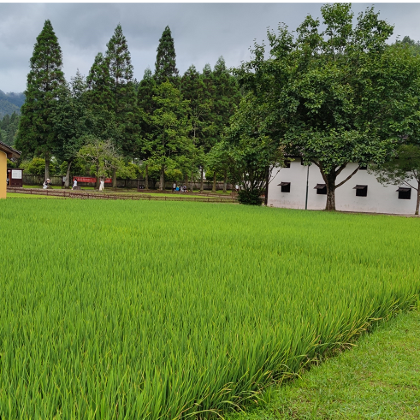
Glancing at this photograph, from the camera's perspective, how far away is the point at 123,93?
50.7 m

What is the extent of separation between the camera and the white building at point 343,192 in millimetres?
28203

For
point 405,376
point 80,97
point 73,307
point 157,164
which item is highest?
point 80,97

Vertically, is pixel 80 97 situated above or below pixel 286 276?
above

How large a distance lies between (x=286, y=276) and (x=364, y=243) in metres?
4.89

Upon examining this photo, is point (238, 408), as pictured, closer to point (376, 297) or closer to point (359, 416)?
point (359, 416)

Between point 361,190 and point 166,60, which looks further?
point 166,60

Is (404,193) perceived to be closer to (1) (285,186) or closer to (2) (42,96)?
(1) (285,186)

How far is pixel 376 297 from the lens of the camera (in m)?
4.54

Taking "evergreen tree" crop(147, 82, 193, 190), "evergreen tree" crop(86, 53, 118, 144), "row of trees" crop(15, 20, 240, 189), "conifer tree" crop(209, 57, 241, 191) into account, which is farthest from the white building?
"evergreen tree" crop(86, 53, 118, 144)

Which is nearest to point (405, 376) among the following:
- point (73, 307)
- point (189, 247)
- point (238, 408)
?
point (238, 408)

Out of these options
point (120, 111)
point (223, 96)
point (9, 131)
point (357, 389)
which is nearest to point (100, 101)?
point (120, 111)

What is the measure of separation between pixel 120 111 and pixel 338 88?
37.5 m

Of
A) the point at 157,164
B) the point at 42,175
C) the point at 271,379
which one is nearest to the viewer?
the point at 271,379

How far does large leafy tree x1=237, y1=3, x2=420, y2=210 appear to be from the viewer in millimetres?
20203
